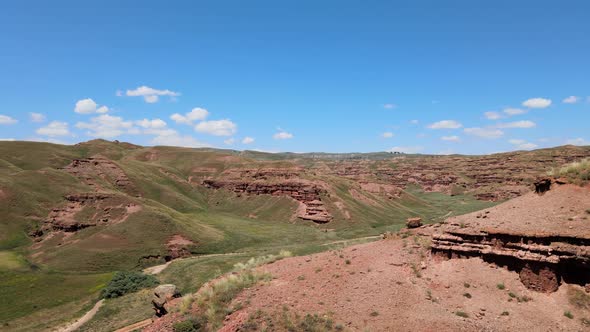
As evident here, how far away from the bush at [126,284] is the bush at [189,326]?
2362cm

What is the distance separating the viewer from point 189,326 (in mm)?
19891

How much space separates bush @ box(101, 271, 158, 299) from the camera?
39688 mm

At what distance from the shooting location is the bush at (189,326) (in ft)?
65.0

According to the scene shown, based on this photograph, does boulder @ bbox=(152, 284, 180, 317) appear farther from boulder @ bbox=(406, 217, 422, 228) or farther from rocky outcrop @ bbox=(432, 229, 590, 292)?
rocky outcrop @ bbox=(432, 229, 590, 292)

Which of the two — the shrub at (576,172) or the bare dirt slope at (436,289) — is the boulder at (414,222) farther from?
the shrub at (576,172)

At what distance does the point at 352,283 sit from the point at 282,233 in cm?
5635

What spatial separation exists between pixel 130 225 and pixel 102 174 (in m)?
47.1

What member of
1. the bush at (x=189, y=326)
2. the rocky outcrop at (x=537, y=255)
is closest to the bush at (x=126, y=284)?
the bush at (x=189, y=326)

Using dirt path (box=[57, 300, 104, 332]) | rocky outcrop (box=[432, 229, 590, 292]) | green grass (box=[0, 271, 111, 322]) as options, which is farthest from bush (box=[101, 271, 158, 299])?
rocky outcrop (box=[432, 229, 590, 292])

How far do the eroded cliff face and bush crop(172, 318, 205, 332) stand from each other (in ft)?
48.4

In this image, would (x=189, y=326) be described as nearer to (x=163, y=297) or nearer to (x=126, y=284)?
(x=163, y=297)

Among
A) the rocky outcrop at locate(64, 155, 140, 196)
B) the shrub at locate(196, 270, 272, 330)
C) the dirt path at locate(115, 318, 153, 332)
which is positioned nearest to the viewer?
the shrub at locate(196, 270, 272, 330)

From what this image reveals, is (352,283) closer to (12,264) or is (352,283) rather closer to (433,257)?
(433,257)

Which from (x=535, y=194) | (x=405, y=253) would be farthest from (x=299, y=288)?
(x=535, y=194)
